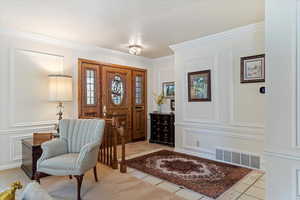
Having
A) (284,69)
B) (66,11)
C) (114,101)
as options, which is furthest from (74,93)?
(284,69)

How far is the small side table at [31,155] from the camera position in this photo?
2725 mm

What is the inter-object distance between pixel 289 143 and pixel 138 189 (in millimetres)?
1834

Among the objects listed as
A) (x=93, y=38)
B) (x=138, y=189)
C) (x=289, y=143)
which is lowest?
(x=138, y=189)

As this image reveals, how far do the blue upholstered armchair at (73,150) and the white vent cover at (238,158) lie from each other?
2297mm

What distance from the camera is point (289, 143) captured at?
4.89ft

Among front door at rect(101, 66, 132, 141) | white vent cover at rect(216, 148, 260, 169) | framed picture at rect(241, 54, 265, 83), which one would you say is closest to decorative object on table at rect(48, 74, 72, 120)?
front door at rect(101, 66, 132, 141)

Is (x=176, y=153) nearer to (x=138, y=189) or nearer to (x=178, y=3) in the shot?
(x=138, y=189)

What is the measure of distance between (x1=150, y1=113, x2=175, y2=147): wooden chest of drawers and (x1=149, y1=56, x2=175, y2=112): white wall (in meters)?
0.48

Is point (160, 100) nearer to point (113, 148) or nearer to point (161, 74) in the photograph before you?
point (161, 74)

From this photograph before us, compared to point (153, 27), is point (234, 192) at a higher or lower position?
lower

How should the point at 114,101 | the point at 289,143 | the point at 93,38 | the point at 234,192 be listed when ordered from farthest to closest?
1. the point at 114,101
2. the point at 93,38
3. the point at 234,192
4. the point at 289,143

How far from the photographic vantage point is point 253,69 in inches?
122

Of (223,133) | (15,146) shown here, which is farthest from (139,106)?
(15,146)

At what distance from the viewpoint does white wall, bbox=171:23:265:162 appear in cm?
308
